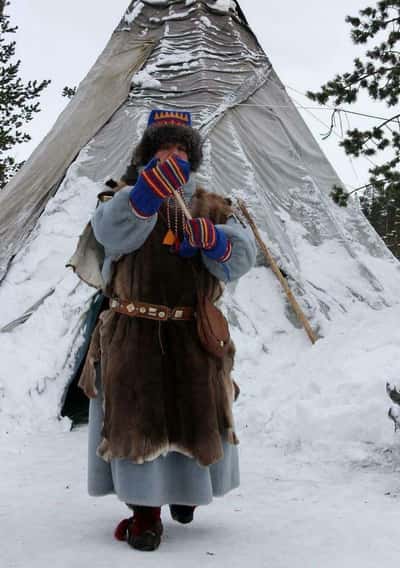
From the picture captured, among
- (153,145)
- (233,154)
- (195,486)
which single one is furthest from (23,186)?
(195,486)

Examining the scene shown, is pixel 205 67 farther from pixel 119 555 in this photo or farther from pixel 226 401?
pixel 119 555

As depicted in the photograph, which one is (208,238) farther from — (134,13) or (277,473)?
(134,13)

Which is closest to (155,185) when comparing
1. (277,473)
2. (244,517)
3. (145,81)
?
(244,517)

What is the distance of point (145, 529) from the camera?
2336mm

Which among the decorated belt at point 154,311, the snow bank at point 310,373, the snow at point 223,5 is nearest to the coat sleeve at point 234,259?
the decorated belt at point 154,311

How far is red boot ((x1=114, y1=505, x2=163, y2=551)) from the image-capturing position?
2.31 metres

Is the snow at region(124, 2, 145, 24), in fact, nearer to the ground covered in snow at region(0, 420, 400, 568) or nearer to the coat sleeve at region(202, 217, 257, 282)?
the ground covered in snow at region(0, 420, 400, 568)

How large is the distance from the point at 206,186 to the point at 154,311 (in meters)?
3.86

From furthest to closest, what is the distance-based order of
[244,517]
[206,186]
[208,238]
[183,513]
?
[206,186]
[244,517]
[183,513]
[208,238]

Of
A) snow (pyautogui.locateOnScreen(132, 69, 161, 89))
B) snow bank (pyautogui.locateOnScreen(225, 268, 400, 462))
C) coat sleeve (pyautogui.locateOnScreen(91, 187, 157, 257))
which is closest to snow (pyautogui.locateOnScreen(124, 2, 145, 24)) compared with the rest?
snow (pyautogui.locateOnScreen(132, 69, 161, 89))

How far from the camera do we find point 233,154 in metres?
6.63

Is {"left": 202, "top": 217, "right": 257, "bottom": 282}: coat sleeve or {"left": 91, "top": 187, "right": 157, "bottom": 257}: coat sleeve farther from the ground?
{"left": 91, "top": 187, "right": 157, "bottom": 257}: coat sleeve

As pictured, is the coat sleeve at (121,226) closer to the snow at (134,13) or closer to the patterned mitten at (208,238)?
the patterned mitten at (208,238)

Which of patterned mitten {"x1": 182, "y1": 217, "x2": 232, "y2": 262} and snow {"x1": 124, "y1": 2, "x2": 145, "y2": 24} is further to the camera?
snow {"x1": 124, "y1": 2, "x2": 145, "y2": 24}
